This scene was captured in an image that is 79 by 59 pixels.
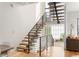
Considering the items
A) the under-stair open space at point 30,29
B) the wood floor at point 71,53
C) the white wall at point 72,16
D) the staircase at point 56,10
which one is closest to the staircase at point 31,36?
the under-stair open space at point 30,29

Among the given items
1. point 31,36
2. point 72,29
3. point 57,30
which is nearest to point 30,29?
point 31,36

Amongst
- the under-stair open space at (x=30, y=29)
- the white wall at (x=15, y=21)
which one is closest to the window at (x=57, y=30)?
the under-stair open space at (x=30, y=29)

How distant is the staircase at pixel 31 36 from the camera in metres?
1.35

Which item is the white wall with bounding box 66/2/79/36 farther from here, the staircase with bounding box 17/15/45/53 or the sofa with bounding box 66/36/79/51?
the staircase with bounding box 17/15/45/53

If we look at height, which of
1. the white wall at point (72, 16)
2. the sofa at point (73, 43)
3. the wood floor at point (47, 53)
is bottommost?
the wood floor at point (47, 53)

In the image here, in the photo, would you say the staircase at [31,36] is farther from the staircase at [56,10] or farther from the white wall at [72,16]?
the white wall at [72,16]

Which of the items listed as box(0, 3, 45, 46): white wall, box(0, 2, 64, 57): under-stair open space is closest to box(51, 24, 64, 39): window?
box(0, 2, 64, 57): under-stair open space

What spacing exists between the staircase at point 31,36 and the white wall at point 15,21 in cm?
5

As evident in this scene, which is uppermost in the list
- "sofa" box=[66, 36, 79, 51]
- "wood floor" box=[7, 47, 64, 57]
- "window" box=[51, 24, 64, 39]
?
"window" box=[51, 24, 64, 39]

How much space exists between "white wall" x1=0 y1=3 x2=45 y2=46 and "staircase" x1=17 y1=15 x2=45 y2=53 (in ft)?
0.15

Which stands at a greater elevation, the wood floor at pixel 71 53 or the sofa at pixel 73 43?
the sofa at pixel 73 43

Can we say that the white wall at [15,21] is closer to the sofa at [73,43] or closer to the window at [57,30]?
the window at [57,30]

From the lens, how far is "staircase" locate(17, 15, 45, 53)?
135 centimetres

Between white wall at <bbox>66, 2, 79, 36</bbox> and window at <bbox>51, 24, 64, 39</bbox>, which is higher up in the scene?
white wall at <bbox>66, 2, 79, 36</bbox>
